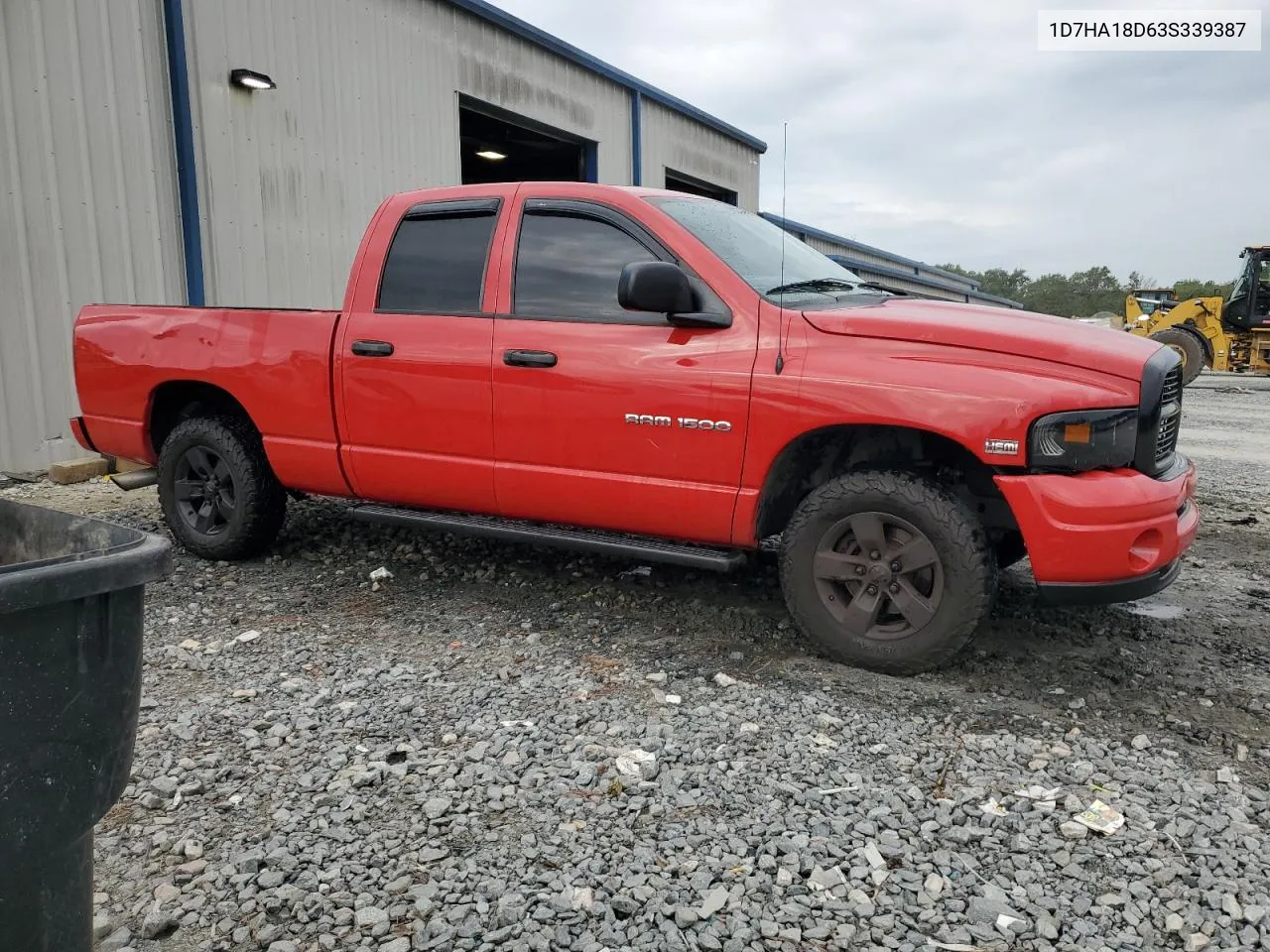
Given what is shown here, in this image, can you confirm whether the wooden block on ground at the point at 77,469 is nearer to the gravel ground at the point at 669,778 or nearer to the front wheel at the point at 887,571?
the gravel ground at the point at 669,778

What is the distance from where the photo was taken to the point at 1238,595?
15.3ft

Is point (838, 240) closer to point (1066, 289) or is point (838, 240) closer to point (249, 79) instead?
point (249, 79)

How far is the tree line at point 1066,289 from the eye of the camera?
5900 cm

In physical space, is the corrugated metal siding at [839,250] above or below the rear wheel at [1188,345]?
above

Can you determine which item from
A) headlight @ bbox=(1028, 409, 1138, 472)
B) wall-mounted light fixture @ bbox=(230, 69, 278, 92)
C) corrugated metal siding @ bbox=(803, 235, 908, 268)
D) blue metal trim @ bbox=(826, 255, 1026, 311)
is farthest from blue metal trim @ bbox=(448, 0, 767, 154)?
headlight @ bbox=(1028, 409, 1138, 472)

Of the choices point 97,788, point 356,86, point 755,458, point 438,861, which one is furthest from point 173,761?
point 356,86

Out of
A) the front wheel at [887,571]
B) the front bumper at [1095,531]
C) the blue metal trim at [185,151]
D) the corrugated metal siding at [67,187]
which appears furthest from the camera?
the blue metal trim at [185,151]

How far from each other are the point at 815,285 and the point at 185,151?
6281 millimetres

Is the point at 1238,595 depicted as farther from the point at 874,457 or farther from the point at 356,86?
the point at 356,86

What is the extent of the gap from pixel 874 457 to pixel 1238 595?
231 cm

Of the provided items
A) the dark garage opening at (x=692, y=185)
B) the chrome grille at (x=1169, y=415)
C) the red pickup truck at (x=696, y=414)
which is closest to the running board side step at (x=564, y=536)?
the red pickup truck at (x=696, y=414)

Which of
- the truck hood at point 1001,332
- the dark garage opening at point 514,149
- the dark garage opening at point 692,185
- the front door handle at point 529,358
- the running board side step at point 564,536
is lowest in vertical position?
the running board side step at point 564,536

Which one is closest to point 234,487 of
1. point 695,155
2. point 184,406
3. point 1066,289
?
point 184,406

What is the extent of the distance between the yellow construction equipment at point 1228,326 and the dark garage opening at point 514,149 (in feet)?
41.0
